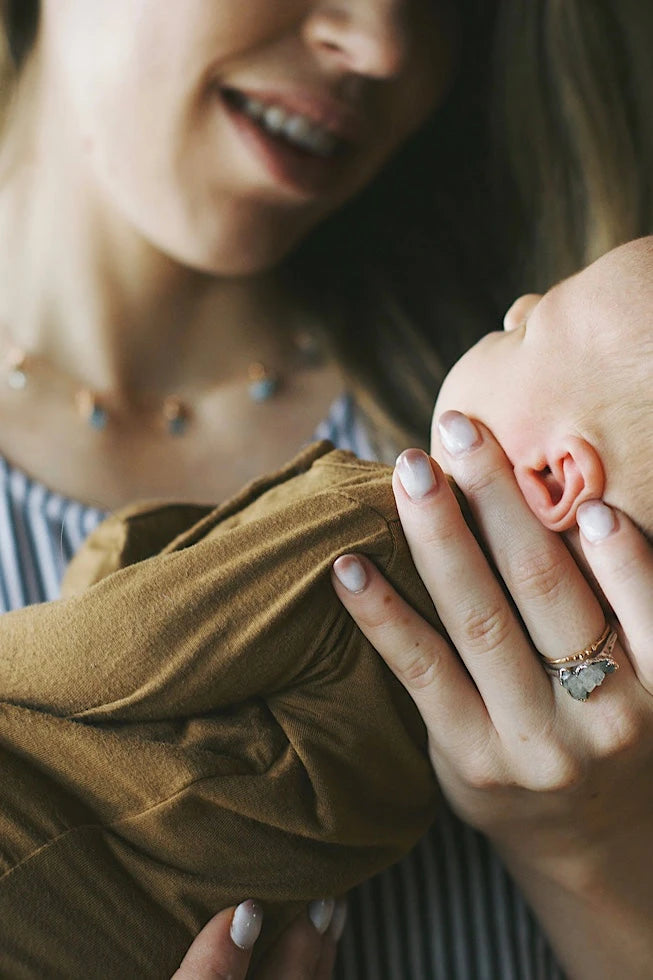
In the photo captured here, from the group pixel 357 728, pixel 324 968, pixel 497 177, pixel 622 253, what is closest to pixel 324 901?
pixel 324 968

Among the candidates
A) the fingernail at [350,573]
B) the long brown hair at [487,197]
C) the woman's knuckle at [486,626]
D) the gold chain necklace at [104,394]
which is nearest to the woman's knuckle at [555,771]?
the woman's knuckle at [486,626]

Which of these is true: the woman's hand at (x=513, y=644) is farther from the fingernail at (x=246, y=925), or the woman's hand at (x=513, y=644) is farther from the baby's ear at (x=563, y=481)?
the fingernail at (x=246, y=925)

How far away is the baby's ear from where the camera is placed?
0.81m

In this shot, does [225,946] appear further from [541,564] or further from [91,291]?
[91,291]

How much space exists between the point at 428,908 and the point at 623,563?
60 centimetres

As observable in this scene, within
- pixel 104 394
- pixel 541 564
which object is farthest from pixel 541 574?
pixel 104 394

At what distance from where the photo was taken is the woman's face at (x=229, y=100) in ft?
3.61

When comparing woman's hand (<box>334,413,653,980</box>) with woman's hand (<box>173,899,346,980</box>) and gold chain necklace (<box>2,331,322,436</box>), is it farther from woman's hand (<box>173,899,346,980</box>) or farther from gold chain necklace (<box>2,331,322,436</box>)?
gold chain necklace (<box>2,331,322,436</box>)

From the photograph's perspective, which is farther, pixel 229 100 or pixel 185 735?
pixel 229 100

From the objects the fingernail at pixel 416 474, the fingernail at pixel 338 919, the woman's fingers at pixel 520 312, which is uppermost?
the fingernail at pixel 416 474

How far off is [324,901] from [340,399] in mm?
773

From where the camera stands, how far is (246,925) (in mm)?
850

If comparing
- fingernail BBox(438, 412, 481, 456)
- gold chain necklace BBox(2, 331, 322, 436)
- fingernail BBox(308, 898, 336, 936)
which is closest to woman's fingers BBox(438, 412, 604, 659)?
fingernail BBox(438, 412, 481, 456)

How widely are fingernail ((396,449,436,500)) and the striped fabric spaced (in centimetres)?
54
